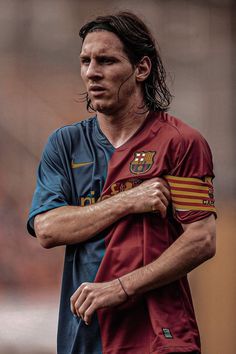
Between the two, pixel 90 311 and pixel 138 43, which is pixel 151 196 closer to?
pixel 90 311

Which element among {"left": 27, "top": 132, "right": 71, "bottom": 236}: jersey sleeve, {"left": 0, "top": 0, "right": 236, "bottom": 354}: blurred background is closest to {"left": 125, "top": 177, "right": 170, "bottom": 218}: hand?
{"left": 27, "top": 132, "right": 71, "bottom": 236}: jersey sleeve

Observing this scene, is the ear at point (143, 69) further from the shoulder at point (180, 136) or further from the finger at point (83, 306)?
the finger at point (83, 306)

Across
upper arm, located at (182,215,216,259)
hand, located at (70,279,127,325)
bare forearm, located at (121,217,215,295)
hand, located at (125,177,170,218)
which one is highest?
hand, located at (125,177,170,218)

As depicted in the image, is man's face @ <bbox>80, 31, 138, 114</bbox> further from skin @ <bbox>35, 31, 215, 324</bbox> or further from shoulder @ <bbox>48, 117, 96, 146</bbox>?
shoulder @ <bbox>48, 117, 96, 146</bbox>

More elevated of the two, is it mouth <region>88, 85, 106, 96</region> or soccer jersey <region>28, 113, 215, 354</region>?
mouth <region>88, 85, 106, 96</region>

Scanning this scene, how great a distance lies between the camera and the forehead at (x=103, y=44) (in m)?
2.84

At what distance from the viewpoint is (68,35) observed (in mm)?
4762

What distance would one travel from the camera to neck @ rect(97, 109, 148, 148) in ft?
9.52

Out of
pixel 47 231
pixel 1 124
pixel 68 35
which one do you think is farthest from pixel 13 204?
pixel 47 231

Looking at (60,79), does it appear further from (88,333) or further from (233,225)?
(88,333)

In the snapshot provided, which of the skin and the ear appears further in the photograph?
the ear

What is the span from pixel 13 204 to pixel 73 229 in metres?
1.91

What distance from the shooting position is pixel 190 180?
2744mm

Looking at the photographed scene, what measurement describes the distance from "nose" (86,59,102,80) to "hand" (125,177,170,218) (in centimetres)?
35
